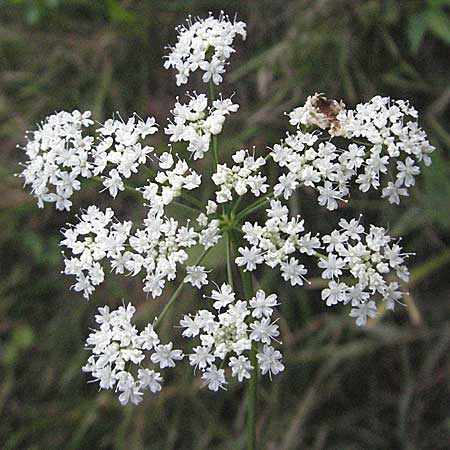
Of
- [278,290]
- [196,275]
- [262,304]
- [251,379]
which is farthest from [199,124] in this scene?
[278,290]

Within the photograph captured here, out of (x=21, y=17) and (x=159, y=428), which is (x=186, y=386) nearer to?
(x=159, y=428)

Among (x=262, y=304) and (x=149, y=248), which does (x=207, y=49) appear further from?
(x=262, y=304)

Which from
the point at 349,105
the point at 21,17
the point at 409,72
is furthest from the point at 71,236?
the point at 21,17

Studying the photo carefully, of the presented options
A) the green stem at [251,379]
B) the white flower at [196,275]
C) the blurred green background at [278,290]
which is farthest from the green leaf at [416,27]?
the white flower at [196,275]

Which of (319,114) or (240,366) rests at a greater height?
(319,114)

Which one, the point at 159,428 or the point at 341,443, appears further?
the point at 159,428

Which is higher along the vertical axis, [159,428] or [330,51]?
[330,51]

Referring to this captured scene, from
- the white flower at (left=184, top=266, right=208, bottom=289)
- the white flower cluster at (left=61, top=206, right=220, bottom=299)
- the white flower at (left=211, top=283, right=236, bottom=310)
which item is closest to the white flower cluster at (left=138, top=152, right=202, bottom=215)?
the white flower cluster at (left=61, top=206, right=220, bottom=299)
